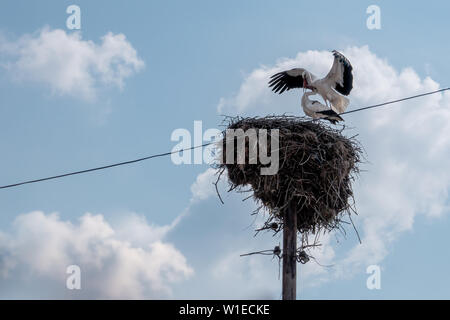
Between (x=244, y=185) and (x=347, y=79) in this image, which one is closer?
(x=244, y=185)

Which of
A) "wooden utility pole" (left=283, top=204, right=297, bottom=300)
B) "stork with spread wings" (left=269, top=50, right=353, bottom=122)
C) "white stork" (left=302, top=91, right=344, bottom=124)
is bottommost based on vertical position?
"wooden utility pole" (left=283, top=204, right=297, bottom=300)

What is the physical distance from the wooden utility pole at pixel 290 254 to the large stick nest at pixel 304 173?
5.8 inches

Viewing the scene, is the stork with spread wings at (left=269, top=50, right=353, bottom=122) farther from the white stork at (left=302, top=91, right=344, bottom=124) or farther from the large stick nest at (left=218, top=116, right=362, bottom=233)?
Result: the large stick nest at (left=218, top=116, right=362, bottom=233)

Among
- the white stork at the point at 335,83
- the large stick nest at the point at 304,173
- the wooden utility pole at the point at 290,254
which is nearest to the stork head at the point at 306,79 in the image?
the white stork at the point at 335,83

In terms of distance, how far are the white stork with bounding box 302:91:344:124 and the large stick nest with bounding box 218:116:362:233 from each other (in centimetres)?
65

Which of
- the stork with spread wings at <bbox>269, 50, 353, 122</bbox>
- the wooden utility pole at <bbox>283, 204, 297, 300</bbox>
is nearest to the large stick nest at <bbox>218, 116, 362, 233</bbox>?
the wooden utility pole at <bbox>283, 204, 297, 300</bbox>

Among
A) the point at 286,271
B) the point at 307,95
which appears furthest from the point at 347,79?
the point at 286,271

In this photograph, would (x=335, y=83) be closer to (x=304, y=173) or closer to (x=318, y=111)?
(x=318, y=111)

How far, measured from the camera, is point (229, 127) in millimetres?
Answer: 8852

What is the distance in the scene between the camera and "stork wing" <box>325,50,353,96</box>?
33.9 ft

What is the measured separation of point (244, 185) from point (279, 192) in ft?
1.70

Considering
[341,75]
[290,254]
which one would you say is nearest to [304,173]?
[290,254]

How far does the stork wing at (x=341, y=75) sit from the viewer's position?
1033 centimetres
